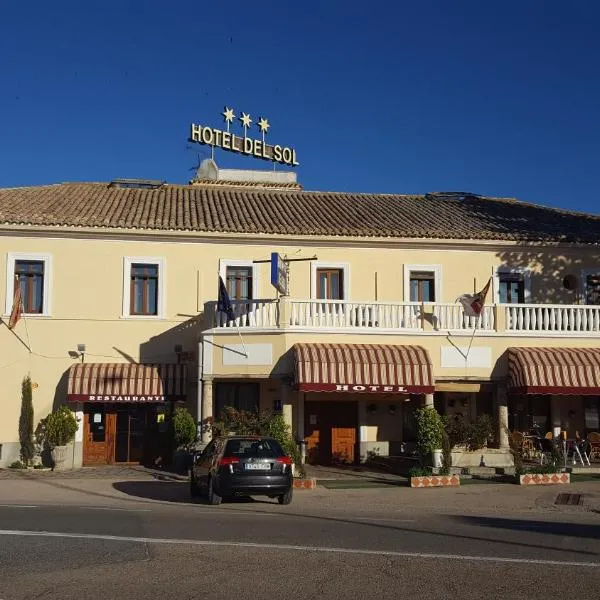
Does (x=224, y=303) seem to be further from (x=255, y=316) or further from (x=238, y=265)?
(x=238, y=265)

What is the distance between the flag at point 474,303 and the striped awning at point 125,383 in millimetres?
9060

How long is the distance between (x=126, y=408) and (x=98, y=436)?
1259 mm

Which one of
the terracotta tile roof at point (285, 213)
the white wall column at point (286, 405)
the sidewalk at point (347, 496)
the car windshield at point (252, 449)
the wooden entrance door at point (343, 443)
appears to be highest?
the terracotta tile roof at point (285, 213)

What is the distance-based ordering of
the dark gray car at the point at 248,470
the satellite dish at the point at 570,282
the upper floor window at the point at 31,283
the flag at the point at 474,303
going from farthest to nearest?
the satellite dish at the point at 570,282 → the upper floor window at the point at 31,283 → the flag at the point at 474,303 → the dark gray car at the point at 248,470

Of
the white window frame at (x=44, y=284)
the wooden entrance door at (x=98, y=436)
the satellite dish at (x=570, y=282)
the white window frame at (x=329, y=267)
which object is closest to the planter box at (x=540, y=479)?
the white window frame at (x=329, y=267)

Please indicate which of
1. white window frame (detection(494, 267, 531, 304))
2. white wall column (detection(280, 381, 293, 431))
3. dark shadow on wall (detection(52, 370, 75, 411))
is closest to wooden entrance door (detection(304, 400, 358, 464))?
white wall column (detection(280, 381, 293, 431))

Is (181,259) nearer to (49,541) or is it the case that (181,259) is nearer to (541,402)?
(541,402)

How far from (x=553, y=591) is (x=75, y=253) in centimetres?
2108

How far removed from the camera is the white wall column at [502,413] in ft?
78.2

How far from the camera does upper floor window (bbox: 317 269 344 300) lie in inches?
1084

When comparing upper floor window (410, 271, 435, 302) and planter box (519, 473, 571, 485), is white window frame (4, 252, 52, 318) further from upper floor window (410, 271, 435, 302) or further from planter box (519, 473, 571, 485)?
planter box (519, 473, 571, 485)

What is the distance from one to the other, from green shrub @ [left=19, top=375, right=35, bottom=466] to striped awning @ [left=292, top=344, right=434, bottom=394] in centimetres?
882

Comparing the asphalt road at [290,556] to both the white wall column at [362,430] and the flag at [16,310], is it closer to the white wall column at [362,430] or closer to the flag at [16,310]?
the flag at [16,310]

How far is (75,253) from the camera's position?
26484mm
